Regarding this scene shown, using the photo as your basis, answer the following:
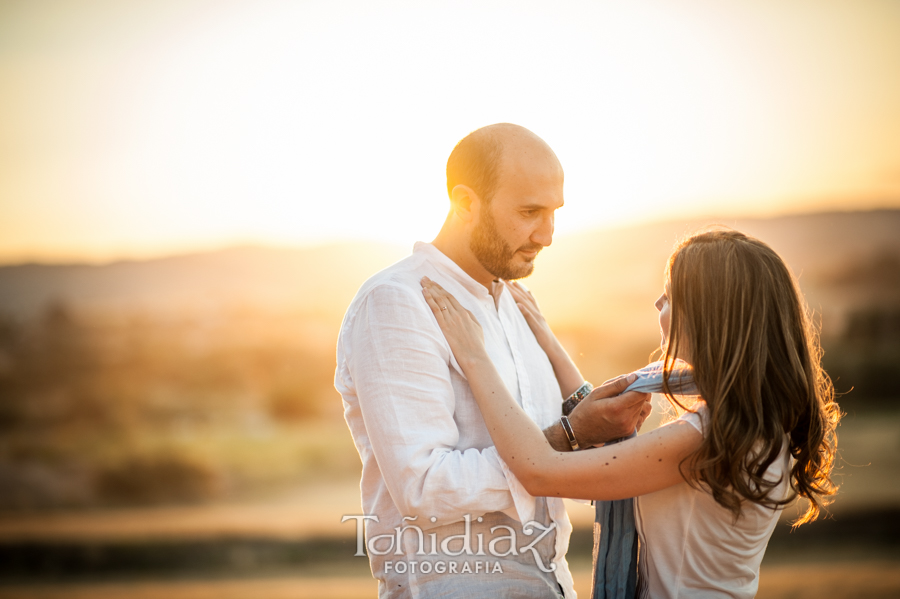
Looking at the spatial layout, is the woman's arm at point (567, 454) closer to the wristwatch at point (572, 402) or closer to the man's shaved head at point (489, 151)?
the wristwatch at point (572, 402)

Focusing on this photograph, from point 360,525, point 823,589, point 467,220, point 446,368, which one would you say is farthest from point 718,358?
point 823,589

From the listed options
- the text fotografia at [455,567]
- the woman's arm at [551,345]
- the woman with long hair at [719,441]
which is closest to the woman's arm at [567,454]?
the woman with long hair at [719,441]

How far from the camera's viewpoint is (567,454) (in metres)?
1.77

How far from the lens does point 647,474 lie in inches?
65.9

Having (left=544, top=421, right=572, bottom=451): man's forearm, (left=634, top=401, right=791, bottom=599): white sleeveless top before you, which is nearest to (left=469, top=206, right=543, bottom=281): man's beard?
(left=544, top=421, right=572, bottom=451): man's forearm

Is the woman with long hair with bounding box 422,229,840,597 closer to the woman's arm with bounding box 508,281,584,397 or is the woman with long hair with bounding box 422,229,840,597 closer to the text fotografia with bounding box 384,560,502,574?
the text fotografia with bounding box 384,560,502,574

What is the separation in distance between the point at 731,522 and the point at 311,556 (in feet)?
34.0

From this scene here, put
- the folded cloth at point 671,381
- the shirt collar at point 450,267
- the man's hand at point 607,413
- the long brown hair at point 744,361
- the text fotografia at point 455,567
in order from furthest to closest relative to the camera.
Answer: the shirt collar at point 450,267
the text fotografia at point 455,567
the man's hand at point 607,413
the folded cloth at point 671,381
the long brown hair at point 744,361

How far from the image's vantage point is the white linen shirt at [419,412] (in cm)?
183

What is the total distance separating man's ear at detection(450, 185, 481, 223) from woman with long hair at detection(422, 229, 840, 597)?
29.5 inches

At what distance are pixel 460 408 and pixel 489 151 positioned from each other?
892 millimetres

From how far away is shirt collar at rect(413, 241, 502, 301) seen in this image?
2303mm

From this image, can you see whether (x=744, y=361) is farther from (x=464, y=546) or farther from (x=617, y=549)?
(x=464, y=546)

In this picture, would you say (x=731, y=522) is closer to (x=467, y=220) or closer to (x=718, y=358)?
(x=718, y=358)
